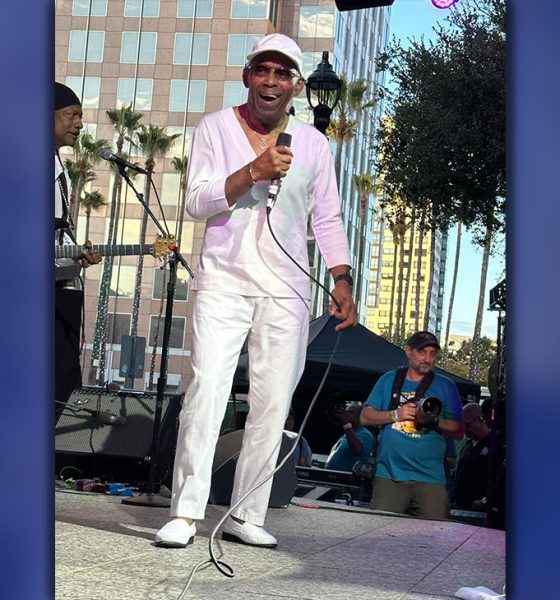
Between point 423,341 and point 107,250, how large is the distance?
58.2 inches

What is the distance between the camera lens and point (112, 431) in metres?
6.40

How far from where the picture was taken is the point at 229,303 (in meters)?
3.31

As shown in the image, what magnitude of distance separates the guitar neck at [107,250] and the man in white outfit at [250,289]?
1057 mm

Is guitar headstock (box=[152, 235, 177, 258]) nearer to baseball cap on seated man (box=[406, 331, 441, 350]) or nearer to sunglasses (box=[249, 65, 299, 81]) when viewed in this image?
baseball cap on seated man (box=[406, 331, 441, 350])

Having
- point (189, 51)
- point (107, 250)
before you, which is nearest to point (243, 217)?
point (107, 250)

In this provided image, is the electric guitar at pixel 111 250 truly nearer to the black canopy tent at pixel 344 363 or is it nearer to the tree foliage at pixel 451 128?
the tree foliage at pixel 451 128

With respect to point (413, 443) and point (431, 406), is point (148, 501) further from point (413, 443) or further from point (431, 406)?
point (431, 406)

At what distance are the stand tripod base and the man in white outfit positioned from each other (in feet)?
4.01

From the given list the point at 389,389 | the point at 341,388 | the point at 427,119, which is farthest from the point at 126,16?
the point at 389,389

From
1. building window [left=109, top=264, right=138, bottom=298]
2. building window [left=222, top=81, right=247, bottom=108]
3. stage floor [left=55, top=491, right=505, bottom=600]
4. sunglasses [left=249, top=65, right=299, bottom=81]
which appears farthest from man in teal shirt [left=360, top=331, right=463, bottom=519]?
building window [left=109, top=264, right=138, bottom=298]

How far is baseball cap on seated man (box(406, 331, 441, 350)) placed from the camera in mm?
4906
